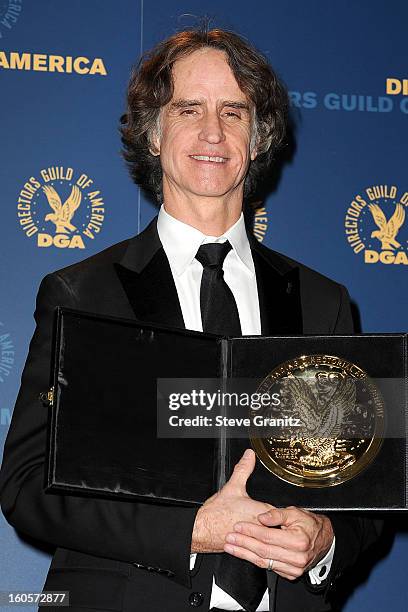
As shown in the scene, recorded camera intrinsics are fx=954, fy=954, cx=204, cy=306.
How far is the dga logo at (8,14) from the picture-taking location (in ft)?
8.11

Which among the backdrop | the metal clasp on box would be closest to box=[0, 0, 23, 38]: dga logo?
the backdrop

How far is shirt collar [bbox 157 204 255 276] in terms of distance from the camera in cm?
167

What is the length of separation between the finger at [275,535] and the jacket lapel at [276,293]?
0.35m

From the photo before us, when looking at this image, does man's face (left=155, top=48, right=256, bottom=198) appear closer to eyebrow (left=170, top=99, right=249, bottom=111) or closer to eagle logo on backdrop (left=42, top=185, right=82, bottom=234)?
eyebrow (left=170, top=99, right=249, bottom=111)

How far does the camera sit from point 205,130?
1.70m

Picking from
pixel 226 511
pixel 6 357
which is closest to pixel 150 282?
pixel 226 511

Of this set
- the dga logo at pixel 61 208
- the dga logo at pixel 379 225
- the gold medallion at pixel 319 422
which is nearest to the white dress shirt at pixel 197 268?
A: the gold medallion at pixel 319 422

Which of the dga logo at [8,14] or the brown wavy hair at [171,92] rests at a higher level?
the dga logo at [8,14]

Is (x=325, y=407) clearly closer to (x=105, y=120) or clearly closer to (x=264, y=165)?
(x=264, y=165)

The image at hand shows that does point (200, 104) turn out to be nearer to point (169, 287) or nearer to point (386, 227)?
point (169, 287)

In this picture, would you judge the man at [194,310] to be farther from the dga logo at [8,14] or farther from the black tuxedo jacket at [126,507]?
the dga logo at [8,14]

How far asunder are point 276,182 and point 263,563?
138 centimetres

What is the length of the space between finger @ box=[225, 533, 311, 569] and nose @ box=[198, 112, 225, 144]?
0.70 meters

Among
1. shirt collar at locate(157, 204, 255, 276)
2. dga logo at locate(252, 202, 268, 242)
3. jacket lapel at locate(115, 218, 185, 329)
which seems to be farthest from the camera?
dga logo at locate(252, 202, 268, 242)
